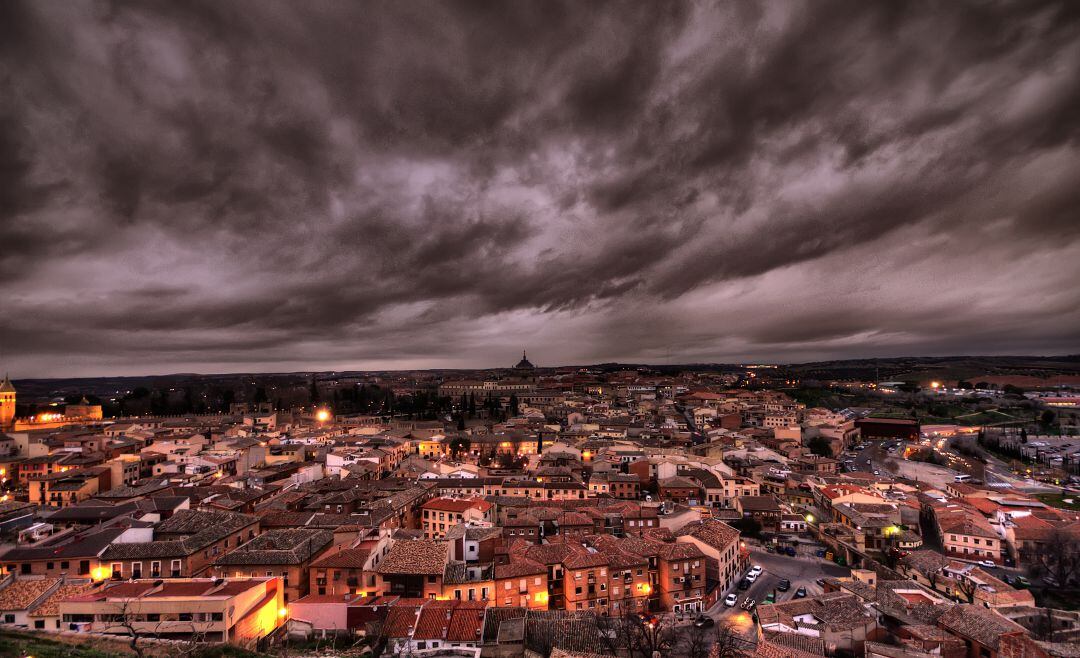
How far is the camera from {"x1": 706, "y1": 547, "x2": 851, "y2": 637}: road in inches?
903

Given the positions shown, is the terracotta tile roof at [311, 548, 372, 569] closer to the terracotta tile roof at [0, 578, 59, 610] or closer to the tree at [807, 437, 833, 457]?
the terracotta tile roof at [0, 578, 59, 610]

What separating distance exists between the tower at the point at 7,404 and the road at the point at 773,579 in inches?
2866

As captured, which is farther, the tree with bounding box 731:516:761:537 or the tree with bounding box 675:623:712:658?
the tree with bounding box 731:516:761:537

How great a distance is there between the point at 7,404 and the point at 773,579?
252ft

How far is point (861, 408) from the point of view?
9694 centimetres

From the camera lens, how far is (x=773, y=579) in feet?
89.4

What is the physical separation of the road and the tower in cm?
7280

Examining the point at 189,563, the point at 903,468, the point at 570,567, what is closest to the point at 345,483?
the point at 189,563

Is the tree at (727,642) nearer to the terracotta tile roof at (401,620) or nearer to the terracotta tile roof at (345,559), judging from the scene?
the terracotta tile roof at (401,620)

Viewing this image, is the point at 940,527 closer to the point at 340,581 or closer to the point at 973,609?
the point at 973,609

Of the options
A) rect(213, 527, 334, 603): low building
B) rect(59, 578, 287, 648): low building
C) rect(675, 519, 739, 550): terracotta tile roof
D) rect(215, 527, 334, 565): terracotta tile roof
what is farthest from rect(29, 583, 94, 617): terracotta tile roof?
rect(675, 519, 739, 550): terracotta tile roof

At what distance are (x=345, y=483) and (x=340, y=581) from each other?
1563 cm

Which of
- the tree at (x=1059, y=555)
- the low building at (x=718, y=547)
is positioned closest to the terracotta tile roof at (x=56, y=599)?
the low building at (x=718, y=547)

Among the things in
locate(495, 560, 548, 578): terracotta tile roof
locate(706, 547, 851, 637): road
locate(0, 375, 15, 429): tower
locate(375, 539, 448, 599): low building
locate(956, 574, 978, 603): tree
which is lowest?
locate(706, 547, 851, 637): road
